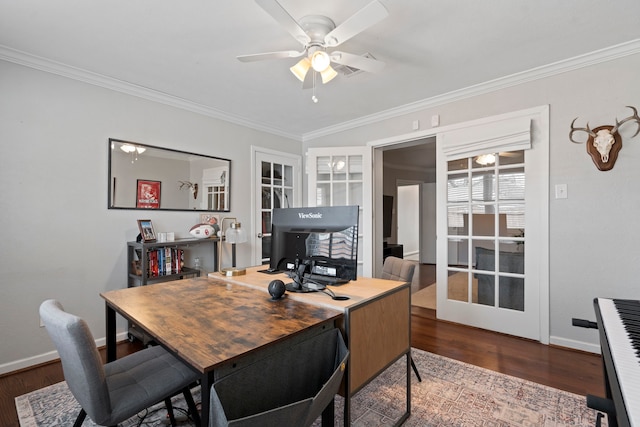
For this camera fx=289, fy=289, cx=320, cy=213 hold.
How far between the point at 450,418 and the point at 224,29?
290 cm

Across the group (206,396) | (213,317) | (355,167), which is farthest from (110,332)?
(355,167)

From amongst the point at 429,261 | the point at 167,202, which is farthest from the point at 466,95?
the point at 429,261

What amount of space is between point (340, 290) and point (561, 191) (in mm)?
2315

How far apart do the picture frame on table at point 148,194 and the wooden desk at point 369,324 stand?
177cm

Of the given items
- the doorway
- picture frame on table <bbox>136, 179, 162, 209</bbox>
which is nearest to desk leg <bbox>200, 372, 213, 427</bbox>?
picture frame on table <bbox>136, 179, 162, 209</bbox>

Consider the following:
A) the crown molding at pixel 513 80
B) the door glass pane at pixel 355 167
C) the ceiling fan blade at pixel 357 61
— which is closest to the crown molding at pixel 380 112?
the crown molding at pixel 513 80

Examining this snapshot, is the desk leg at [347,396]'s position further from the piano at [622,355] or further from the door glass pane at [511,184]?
the door glass pane at [511,184]

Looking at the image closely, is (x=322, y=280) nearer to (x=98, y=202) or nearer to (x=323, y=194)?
→ (x=98, y=202)

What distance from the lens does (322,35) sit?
1969 millimetres

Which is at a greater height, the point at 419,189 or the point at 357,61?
the point at 357,61

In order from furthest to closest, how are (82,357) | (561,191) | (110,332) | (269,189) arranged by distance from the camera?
(269,189)
(561,191)
(110,332)
(82,357)

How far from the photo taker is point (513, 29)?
2043mm

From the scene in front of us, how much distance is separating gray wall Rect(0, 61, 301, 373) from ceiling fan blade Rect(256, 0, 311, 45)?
2.08 metres

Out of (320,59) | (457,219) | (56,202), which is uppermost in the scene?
(320,59)
